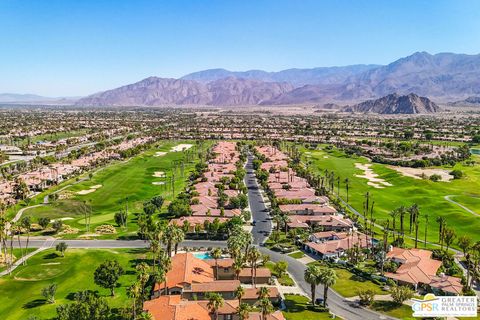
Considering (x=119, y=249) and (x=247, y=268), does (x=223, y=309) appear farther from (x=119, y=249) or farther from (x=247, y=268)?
(x=119, y=249)

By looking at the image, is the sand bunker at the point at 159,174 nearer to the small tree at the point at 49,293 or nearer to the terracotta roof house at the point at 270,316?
the small tree at the point at 49,293

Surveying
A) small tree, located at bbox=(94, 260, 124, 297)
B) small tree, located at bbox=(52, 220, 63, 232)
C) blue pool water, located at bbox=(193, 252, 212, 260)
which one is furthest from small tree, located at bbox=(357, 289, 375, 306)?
small tree, located at bbox=(52, 220, 63, 232)

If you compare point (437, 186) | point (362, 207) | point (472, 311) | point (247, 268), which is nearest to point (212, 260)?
point (247, 268)

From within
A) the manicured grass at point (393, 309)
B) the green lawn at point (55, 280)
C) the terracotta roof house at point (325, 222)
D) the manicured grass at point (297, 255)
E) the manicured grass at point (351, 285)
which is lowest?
the manicured grass at point (393, 309)

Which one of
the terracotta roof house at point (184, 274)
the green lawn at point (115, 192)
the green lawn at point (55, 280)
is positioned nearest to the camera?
the green lawn at point (55, 280)

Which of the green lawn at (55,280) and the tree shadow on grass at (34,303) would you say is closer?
the green lawn at (55,280)

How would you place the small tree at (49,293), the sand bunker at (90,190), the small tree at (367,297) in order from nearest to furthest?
the small tree at (49,293), the small tree at (367,297), the sand bunker at (90,190)

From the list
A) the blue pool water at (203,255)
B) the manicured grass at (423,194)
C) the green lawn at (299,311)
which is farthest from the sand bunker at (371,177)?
the green lawn at (299,311)
